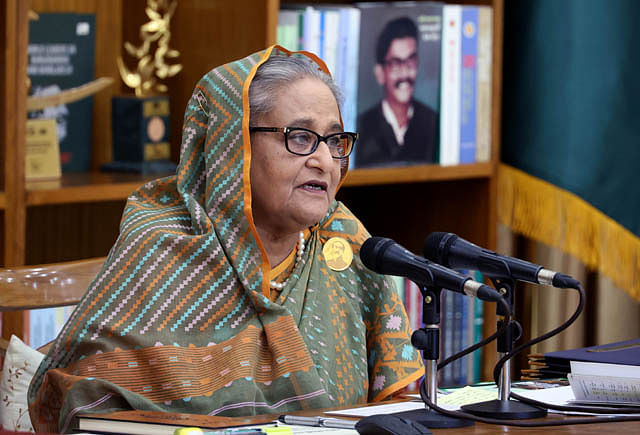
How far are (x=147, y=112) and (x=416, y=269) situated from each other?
5.29 ft

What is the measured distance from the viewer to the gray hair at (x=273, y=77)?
205cm

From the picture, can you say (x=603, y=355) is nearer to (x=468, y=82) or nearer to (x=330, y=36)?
(x=330, y=36)

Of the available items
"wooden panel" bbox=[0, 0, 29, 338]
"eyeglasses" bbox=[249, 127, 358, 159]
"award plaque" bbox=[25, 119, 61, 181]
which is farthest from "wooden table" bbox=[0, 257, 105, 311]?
"award plaque" bbox=[25, 119, 61, 181]

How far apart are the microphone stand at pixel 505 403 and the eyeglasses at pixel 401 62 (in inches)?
61.8

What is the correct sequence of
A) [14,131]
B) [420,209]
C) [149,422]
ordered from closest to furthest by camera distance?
1. [149,422]
2. [14,131]
3. [420,209]

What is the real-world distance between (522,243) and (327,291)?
1412mm

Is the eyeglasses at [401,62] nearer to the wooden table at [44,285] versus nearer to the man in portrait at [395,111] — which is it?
the man in portrait at [395,111]

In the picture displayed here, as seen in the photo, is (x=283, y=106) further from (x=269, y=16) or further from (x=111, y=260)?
(x=269, y=16)

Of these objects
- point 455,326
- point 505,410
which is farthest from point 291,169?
point 455,326

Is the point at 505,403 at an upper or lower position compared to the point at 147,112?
lower

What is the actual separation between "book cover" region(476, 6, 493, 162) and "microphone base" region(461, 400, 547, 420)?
5.86 ft

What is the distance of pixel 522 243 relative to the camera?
3.39 metres

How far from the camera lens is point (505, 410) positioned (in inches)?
60.7

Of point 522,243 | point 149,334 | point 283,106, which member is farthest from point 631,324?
point 149,334
